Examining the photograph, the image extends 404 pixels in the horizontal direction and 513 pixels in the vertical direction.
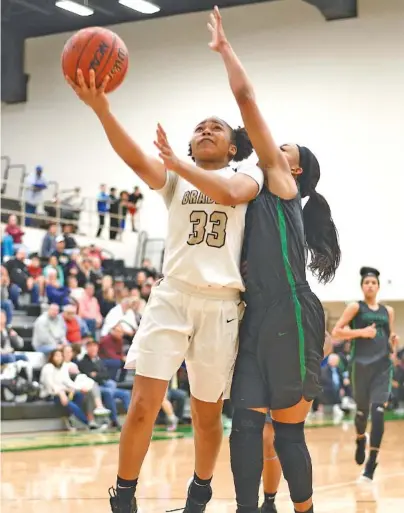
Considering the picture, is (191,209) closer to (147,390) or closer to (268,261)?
(268,261)

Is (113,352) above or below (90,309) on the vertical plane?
below

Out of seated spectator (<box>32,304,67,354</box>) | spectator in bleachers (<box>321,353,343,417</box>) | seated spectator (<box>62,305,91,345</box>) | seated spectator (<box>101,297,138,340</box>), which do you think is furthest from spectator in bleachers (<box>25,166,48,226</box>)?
spectator in bleachers (<box>321,353,343,417</box>)

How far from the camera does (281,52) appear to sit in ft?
69.6

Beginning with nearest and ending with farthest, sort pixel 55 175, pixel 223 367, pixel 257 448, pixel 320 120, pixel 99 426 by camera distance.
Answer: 1. pixel 257 448
2. pixel 223 367
3. pixel 99 426
4. pixel 320 120
5. pixel 55 175

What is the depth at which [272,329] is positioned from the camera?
13.6 feet

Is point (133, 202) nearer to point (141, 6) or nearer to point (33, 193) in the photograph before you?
point (33, 193)

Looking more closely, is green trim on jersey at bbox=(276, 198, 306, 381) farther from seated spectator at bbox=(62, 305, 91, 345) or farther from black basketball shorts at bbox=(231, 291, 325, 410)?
seated spectator at bbox=(62, 305, 91, 345)

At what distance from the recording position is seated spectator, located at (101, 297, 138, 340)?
1429 centimetres

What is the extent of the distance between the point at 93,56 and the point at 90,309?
11.4 meters

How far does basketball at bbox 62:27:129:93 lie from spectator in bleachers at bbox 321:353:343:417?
42.8ft

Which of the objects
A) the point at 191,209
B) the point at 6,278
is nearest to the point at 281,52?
the point at 6,278

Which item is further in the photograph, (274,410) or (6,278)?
(6,278)

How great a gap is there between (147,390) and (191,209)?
0.88 meters

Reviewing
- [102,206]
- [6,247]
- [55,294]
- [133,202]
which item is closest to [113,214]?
[102,206]
